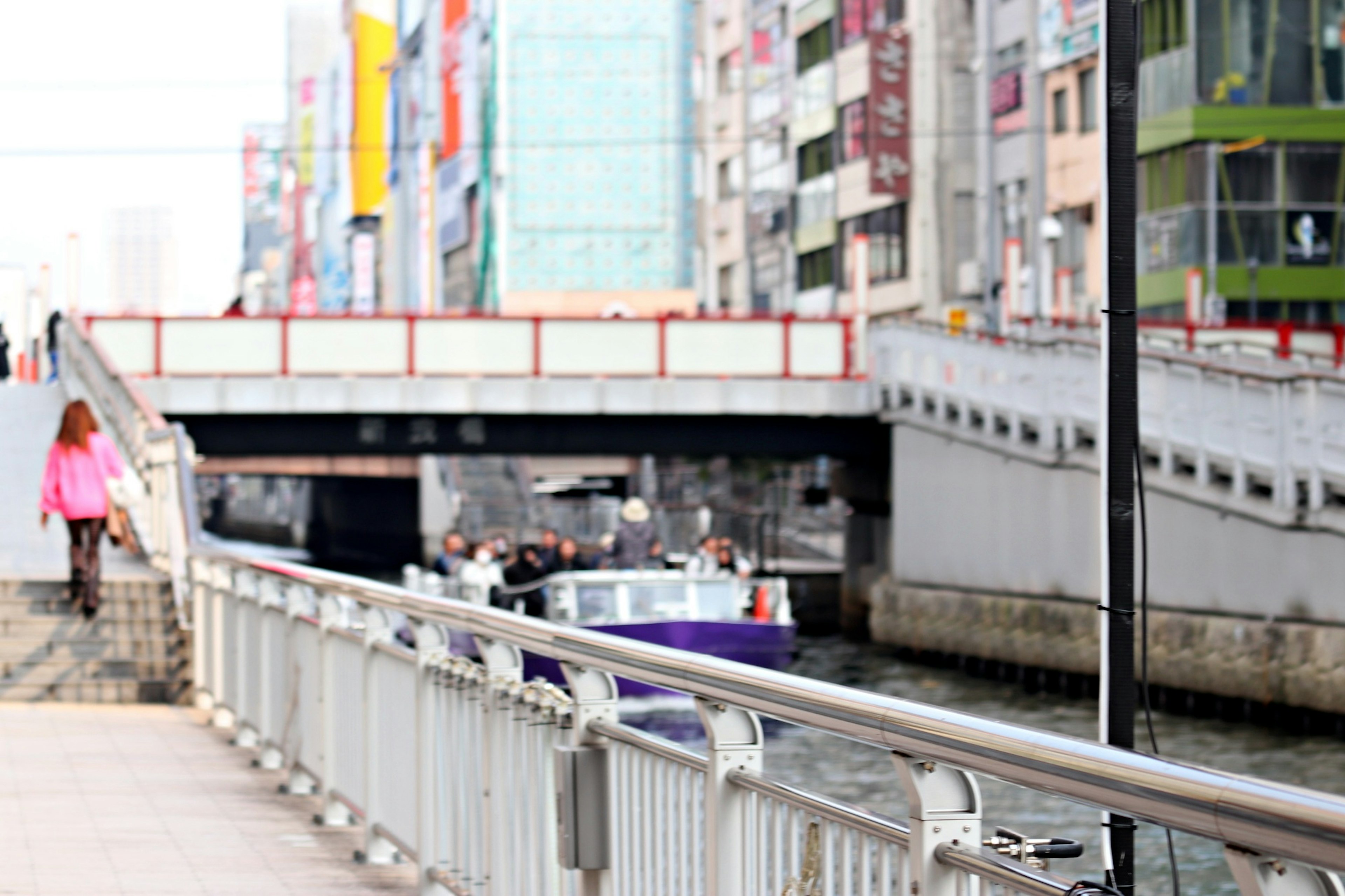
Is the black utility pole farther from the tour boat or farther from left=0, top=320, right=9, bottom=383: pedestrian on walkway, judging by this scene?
left=0, top=320, right=9, bottom=383: pedestrian on walkway

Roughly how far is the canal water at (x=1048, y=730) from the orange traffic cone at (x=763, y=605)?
1604mm

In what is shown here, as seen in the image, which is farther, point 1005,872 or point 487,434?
point 487,434

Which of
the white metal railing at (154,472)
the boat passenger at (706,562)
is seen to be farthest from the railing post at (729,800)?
the boat passenger at (706,562)

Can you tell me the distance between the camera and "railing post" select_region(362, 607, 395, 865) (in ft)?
26.3

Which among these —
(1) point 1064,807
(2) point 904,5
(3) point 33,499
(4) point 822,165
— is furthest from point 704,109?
(1) point 1064,807

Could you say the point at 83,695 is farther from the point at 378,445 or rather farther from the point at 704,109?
the point at 704,109

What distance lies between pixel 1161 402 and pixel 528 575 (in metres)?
9.12

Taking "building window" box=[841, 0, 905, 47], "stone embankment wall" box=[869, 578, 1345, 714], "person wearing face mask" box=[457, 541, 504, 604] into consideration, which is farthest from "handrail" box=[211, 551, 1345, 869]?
"building window" box=[841, 0, 905, 47]

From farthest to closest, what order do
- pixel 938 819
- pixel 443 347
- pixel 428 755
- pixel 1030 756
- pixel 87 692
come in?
pixel 443 347, pixel 87 692, pixel 428 755, pixel 938 819, pixel 1030 756

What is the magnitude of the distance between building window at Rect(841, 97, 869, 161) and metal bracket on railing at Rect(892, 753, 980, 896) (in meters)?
58.6

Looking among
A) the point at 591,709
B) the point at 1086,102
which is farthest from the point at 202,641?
the point at 1086,102

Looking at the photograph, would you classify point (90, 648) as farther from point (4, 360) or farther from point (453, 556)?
point (4, 360)

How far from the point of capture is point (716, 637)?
2872 cm

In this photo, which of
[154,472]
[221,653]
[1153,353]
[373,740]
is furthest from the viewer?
[1153,353]
